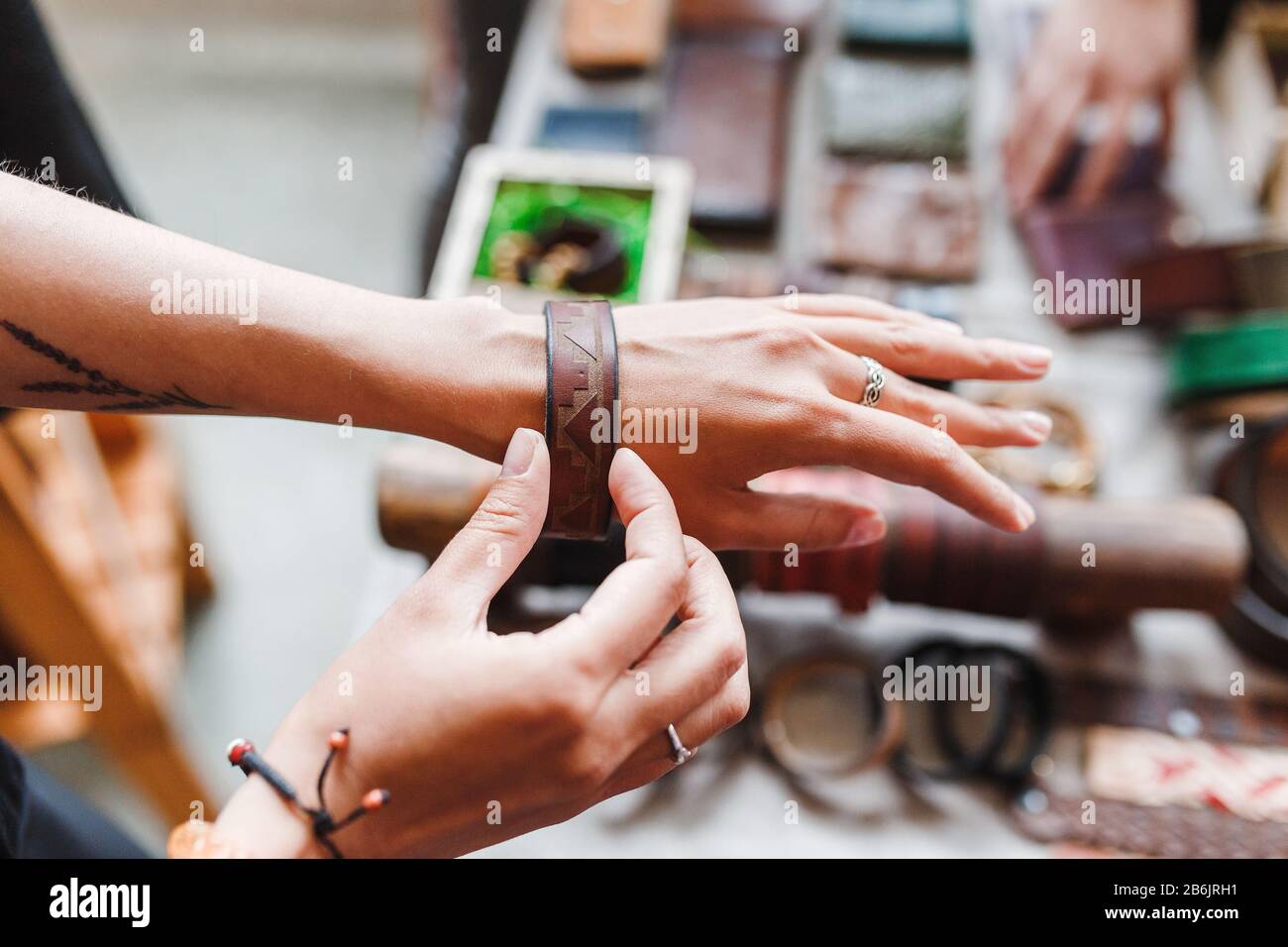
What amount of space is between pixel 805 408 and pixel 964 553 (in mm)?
437

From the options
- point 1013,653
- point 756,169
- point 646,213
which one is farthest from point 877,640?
point 756,169

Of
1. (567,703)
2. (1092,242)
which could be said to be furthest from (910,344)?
(1092,242)

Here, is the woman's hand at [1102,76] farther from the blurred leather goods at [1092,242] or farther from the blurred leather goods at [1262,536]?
the blurred leather goods at [1262,536]

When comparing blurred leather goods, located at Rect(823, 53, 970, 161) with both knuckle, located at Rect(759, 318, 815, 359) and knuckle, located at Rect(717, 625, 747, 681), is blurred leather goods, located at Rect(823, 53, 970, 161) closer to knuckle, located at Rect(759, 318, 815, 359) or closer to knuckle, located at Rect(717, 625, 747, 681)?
knuckle, located at Rect(759, 318, 815, 359)

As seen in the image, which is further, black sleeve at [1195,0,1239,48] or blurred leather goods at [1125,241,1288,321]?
black sleeve at [1195,0,1239,48]

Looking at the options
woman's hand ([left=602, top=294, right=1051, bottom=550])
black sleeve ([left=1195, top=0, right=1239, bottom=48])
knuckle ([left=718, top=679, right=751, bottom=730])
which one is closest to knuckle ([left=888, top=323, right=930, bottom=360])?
woman's hand ([left=602, top=294, right=1051, bottom=550])

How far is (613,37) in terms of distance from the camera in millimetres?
1827

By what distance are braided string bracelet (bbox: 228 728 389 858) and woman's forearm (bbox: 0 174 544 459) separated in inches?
14.7

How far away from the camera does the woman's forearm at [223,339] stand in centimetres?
81

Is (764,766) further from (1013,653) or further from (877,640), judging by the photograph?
(1013,653)

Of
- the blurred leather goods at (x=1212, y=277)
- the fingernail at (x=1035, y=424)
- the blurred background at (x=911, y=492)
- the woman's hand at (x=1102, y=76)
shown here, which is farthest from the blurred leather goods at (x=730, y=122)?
the fingernail at (x=1035, y=424)

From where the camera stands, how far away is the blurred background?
1160mm

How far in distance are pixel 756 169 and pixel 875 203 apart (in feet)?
0.81

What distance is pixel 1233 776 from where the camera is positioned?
116cm
